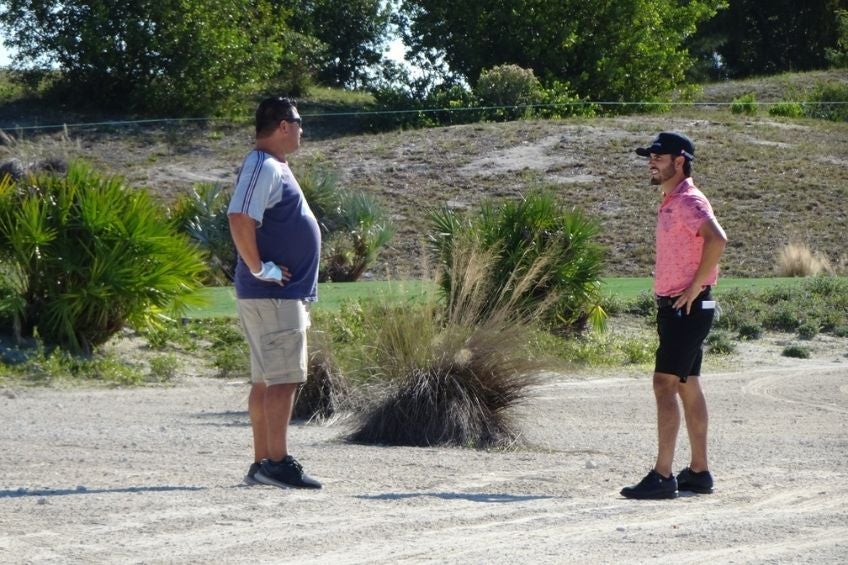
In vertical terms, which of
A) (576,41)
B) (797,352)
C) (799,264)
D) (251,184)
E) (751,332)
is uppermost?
(576,41)

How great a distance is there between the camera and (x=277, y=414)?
7109mm

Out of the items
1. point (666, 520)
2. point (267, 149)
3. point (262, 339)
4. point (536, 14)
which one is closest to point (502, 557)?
point (666, 520)

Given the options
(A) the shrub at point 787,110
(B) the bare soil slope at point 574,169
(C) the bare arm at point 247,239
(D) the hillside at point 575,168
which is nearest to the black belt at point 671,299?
(C) the bare arm at point 247,239

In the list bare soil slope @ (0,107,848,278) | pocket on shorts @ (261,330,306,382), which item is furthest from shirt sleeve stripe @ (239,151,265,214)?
bare soil slope @ (0,107,848,278)

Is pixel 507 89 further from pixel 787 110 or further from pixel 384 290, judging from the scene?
pixel 384 290

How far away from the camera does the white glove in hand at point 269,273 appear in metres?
6.81

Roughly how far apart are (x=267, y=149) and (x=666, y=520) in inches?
106

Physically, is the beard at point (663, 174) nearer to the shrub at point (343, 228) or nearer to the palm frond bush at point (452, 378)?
the palm frond bush at point (452, 378)

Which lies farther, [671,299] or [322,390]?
[322,390]

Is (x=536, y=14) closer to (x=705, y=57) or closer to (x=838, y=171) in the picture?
(x=838, y=171)

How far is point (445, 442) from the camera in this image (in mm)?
9109

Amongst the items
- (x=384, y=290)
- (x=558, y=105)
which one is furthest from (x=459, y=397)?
(x=558, y=105)

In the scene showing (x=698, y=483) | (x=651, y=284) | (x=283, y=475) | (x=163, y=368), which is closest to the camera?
(x=283, y=475)

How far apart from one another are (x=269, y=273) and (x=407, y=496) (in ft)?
4.33
